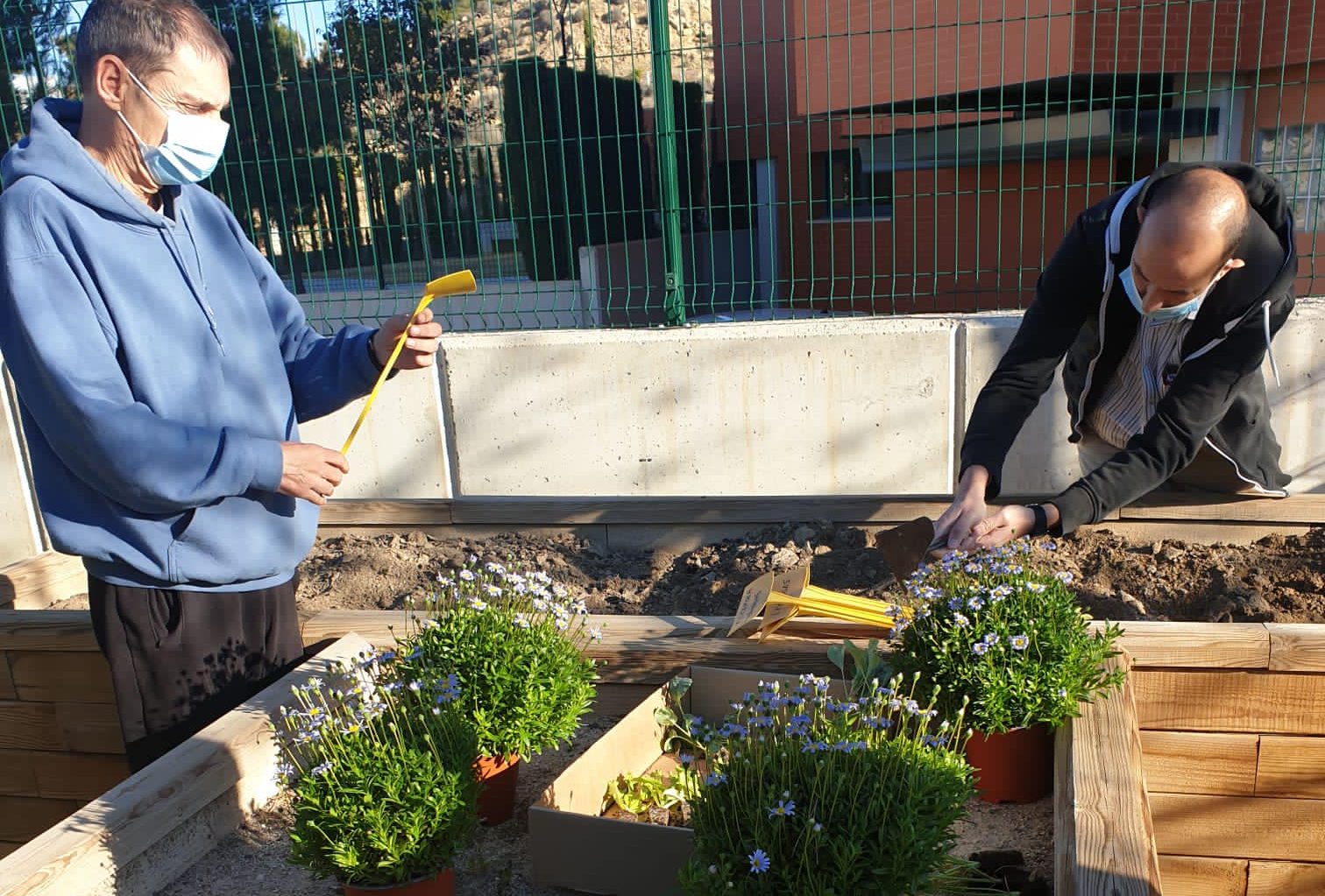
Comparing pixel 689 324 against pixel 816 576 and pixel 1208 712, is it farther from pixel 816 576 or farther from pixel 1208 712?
pixel 1208 712

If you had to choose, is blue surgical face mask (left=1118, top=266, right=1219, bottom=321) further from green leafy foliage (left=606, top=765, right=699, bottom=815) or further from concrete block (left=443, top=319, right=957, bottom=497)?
green leafy foliage (left=606, top=765, right=699, bottom=815)

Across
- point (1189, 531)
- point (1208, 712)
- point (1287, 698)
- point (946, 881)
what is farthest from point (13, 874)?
point (1189, 531)

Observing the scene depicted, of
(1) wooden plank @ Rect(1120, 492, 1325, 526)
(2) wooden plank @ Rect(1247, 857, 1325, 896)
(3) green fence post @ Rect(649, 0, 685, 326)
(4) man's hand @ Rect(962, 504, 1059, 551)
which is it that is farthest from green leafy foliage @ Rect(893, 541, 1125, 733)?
(3) green fence post @ Rect(649, 0, 685, 326)

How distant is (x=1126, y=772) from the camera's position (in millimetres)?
1776

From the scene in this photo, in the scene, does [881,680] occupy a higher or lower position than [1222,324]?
lower

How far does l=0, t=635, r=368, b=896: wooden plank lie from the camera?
5.43ft

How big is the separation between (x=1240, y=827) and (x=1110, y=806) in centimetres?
116

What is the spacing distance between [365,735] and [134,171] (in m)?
1.23

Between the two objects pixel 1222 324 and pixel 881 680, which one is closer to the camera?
pixel 881 680

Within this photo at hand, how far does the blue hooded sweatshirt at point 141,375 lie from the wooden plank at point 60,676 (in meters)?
1.29

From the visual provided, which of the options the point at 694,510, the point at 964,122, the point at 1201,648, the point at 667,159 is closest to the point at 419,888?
the point at 1201,648

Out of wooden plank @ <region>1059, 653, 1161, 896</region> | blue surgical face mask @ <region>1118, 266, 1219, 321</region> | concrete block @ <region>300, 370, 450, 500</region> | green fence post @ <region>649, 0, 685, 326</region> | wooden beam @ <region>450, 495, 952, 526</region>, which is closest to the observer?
wooden plank @ <region>1059, 653, 1161, 896</region>

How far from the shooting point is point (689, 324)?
4.55 meters

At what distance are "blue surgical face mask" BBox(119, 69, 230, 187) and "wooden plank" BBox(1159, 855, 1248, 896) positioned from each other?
285 centimetres
